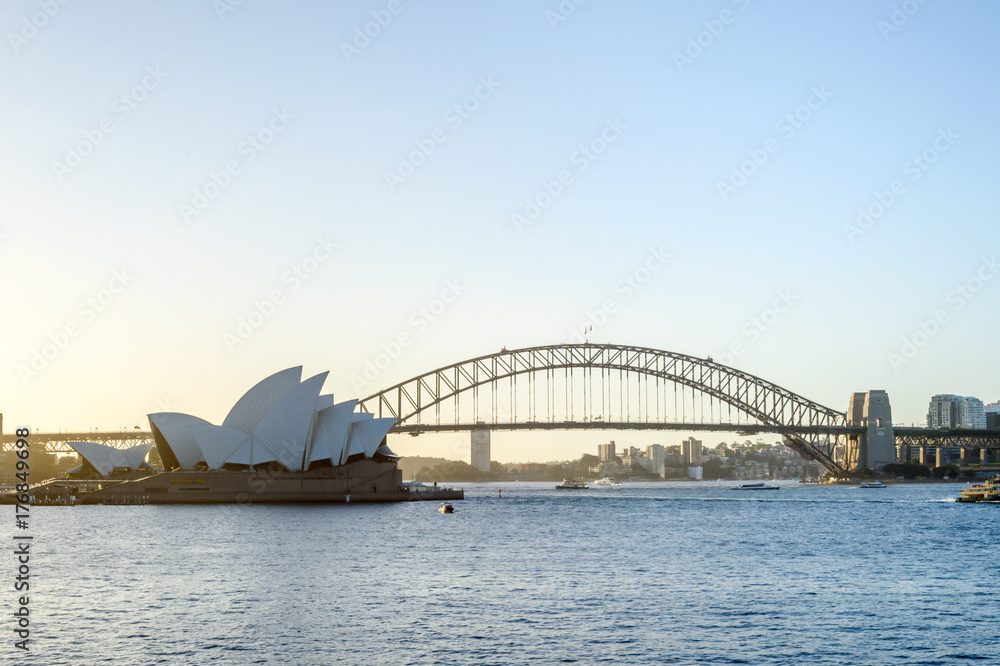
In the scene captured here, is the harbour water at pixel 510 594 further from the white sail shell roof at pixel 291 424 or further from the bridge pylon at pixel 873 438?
the bridge pylon at pixel 873 438

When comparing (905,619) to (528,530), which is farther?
(528,530)

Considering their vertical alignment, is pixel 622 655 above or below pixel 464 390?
below

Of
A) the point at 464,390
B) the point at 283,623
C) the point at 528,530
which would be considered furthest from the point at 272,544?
the point at 464,390

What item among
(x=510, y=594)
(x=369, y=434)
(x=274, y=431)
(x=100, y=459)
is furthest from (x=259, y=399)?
(x=510, y=594)

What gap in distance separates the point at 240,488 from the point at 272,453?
12.0 feet

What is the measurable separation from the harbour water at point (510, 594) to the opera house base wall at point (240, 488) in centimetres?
2482

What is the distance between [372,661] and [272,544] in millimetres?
24014

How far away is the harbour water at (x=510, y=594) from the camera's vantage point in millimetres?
22656

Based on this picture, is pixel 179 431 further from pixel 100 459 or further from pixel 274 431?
pixel 100 459

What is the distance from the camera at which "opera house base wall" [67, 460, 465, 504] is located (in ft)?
266

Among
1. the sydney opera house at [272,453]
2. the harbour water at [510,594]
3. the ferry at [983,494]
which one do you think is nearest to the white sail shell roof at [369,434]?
the sydney opera house at [272,453]

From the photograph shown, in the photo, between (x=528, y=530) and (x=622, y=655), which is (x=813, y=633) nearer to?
(x=622, y=655)

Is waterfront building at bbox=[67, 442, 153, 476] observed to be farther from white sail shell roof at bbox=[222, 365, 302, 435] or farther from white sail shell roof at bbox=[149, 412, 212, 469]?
white sail shell roof at bbox=[222, 365, 302, 435]

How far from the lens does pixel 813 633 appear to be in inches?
965
